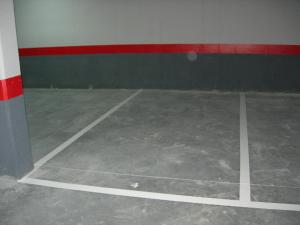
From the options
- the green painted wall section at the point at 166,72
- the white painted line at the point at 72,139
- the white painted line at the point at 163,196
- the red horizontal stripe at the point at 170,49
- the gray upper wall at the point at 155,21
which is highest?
the gray upper wall at the point at 155,21

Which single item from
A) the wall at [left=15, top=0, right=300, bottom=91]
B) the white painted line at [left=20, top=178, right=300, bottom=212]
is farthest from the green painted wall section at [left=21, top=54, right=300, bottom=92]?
the white painted line at [left=20, top=178, right=300, bottom=212]

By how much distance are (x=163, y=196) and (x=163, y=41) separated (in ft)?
18.3

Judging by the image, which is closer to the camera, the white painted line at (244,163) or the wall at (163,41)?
A: the white painted line at (244,163)

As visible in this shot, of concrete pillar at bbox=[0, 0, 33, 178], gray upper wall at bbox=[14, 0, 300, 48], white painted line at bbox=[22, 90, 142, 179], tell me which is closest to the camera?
concrete pillar at bbox=[0, 0, 33, 178]

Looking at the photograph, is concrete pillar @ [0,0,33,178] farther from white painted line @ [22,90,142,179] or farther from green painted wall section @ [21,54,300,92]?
green painted wall section @ [21,54,300,92]

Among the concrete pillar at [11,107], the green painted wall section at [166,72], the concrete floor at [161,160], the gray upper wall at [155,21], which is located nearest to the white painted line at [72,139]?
the concrete floor at [161,160]

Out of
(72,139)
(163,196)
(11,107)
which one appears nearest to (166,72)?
(72,139)

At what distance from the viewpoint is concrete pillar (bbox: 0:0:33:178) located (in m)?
3.61

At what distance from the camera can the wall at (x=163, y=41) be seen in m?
7.77

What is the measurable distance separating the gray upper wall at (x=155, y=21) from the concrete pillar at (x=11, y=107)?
16.4ft

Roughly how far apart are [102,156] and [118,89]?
458cm

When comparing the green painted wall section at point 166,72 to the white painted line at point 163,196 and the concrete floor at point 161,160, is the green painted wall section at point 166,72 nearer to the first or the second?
the concrete floor at point 161,160

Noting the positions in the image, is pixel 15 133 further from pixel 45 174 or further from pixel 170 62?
pixel 170 62

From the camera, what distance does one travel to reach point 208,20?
314 inches
